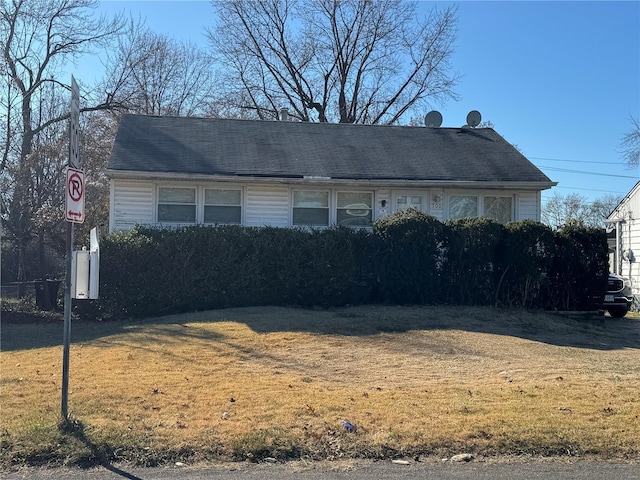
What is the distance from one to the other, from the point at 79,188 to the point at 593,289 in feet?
39.0

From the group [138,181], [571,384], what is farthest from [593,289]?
[138,181]

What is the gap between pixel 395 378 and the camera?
718 cm

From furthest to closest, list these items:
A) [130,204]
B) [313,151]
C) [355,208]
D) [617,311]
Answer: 1. [313,151]
2. [355,208]
3. [617,311]
4. [130,204]

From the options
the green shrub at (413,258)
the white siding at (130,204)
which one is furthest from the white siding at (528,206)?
the white siding at (130,204)

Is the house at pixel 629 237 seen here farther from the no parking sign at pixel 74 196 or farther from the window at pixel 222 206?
the no parking sign at pixel 74 196

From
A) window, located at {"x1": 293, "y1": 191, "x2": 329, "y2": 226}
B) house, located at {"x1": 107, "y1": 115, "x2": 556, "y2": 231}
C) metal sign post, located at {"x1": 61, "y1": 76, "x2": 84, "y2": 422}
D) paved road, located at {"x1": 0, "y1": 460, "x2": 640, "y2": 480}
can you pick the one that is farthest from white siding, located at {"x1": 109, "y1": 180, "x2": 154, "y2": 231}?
paved road, located at {"x1": 0, "y1": 460, "x2": 640, "y2": 480}

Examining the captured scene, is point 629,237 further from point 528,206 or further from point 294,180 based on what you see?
point 294,180

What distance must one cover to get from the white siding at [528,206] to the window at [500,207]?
0.72ft

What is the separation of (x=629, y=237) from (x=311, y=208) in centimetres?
1205

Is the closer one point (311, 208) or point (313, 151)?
point (311, 208)

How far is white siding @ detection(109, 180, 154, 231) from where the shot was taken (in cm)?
1470

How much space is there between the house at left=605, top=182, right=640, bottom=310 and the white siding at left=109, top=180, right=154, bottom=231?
16.2m

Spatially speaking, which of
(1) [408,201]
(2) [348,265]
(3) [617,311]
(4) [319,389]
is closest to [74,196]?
(4) [319,389]

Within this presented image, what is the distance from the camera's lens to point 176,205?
15094 millimetres
